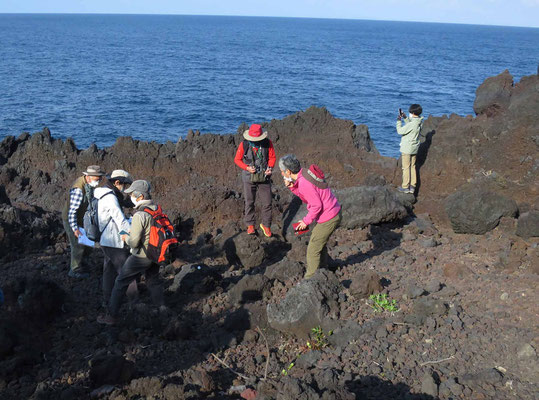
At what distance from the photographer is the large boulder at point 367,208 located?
10.5 meters

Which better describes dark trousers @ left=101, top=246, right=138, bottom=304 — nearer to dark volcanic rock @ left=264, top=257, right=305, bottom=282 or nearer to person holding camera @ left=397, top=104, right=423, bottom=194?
dark volcanic rock @ left=264, top=257, right=305, bottom=282

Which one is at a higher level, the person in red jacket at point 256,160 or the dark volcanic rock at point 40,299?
A: the person in red jacket at point 256,160

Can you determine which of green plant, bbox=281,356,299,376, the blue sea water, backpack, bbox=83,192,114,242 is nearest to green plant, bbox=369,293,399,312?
green plant, bbox=281,356,299,376

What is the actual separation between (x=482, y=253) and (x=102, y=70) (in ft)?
188

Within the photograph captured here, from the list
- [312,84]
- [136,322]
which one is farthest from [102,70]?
[136,322]

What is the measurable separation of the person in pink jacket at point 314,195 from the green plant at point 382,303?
3.60 ft

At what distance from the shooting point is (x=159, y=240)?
21.6 ft

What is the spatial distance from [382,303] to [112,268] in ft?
13.0

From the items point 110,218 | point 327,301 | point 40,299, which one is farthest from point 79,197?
point 327,301

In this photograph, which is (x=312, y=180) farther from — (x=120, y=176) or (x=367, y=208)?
(x=367, y=208)

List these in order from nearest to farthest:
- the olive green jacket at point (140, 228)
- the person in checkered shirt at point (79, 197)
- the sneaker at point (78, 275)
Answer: the olive green jacket at point (140, 228) → the person in checkered shirt at point (79, 197) → the sneaker at point (78, 275)

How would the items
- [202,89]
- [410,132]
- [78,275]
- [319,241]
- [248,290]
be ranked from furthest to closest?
[202,89] → [410,132] → [78,275] → [248,290] → [319,241]

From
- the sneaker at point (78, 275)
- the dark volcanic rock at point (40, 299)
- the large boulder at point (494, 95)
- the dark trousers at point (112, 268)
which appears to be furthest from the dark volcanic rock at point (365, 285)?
the large boulder at point (494, 95)

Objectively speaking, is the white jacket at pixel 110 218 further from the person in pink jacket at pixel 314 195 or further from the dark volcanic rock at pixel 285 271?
the dark volcanic rock at pixel 285 271
